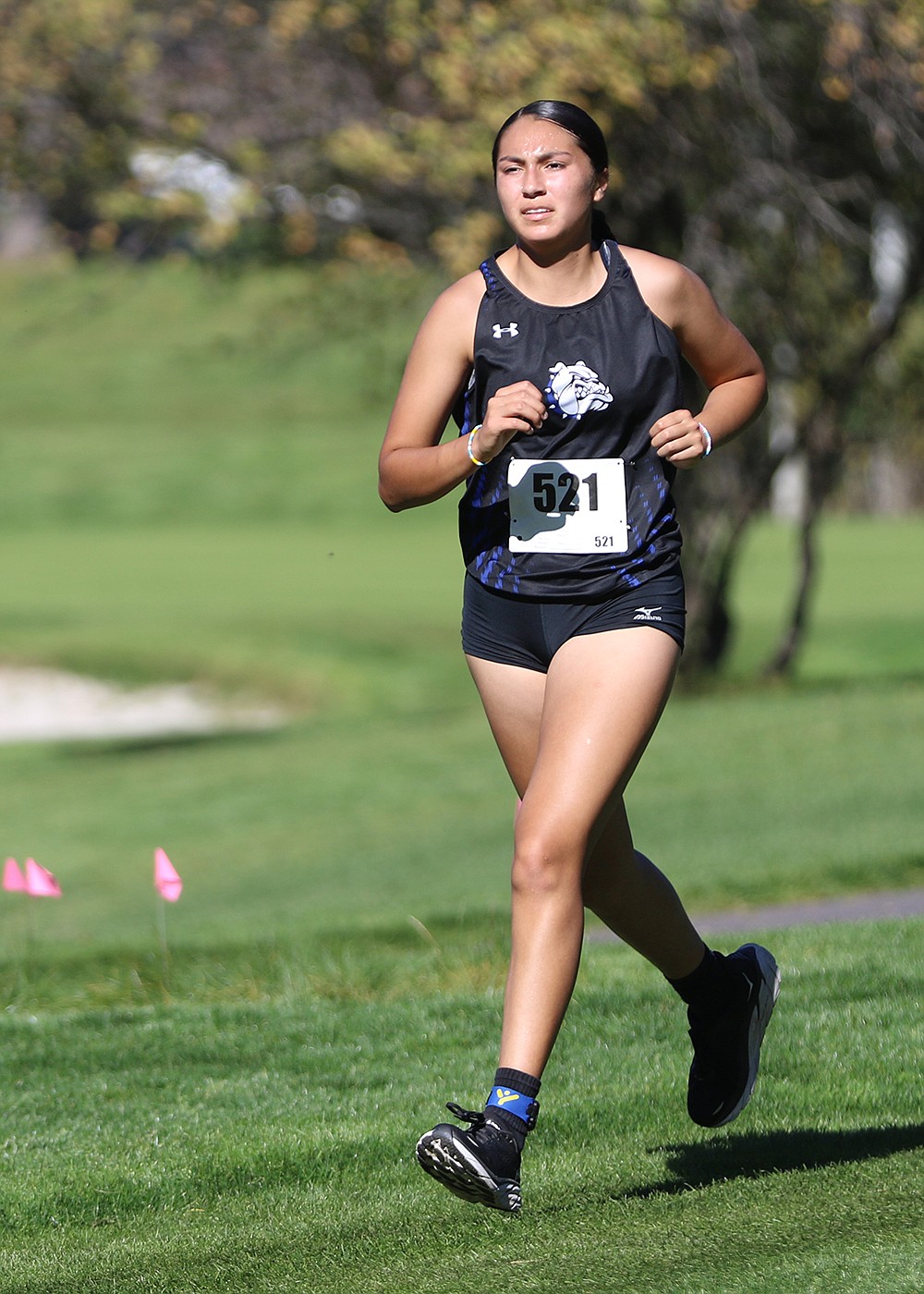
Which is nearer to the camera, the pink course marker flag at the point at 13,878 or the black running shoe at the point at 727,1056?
the black running shoe at the point at 727,1056

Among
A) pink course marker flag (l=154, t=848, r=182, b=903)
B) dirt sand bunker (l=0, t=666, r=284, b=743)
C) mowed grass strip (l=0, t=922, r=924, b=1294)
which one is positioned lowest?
dirt sand bunker (l=0, t=666, r=284, b=743)

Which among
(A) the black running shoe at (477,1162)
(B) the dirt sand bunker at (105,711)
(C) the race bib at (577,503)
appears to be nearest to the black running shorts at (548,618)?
(C) the race bib at (577,503)

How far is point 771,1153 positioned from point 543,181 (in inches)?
86.4

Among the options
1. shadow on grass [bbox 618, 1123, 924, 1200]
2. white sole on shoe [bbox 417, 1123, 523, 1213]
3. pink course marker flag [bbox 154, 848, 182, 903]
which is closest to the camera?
white sole on shoe [bbox 417, 1123, 523, 1213]

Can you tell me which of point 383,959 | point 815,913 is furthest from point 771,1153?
point 815,913

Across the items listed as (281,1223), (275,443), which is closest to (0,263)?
(275,443)

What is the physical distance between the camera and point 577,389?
388 cm

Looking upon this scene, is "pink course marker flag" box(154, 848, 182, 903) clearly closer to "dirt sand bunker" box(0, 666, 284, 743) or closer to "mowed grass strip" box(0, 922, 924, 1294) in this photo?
"mowed grass strip" box(0, 922, 924, 1294)

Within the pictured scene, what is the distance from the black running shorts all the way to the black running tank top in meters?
0.03

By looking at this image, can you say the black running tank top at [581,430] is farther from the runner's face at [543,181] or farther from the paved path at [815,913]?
the paved path at [815,913]

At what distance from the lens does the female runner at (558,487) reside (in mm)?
3809

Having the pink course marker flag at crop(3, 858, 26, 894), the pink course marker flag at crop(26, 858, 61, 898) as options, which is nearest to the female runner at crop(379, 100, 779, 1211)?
the pink course marker flag at crop(26, 858, 61, 898)

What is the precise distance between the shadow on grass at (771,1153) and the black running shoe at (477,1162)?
0.43 meters

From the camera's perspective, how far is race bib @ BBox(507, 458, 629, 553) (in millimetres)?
3891
